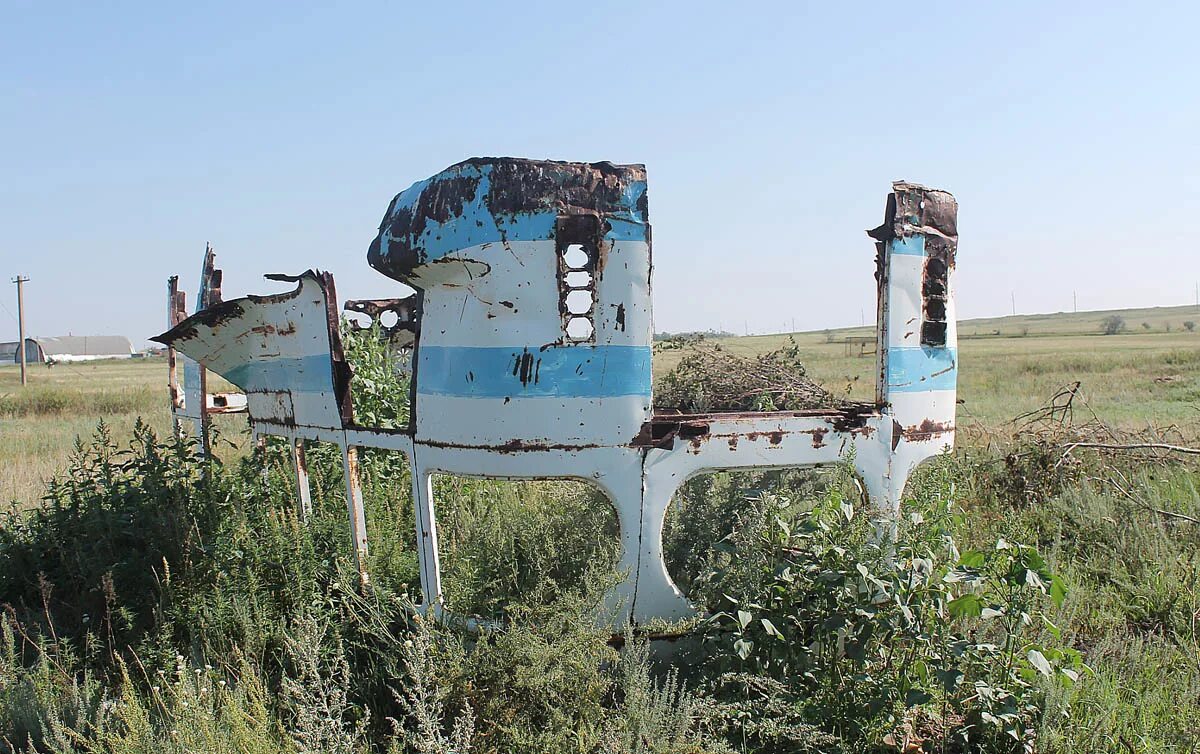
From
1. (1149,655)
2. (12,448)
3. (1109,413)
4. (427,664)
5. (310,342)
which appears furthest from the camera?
(1109,413)

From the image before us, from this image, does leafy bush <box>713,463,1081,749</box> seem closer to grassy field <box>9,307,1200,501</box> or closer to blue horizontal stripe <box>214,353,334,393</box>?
blue horizontal stripe <box>214,353,334,393</box>

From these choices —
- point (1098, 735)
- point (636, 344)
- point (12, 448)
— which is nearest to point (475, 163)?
point (636, 344)

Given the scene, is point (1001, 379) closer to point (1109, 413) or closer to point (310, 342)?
point (1109, 413)

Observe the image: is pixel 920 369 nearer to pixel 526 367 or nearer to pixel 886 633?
pixel 886 633

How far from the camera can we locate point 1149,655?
462cm

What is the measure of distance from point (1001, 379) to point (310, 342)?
2892 centimetres

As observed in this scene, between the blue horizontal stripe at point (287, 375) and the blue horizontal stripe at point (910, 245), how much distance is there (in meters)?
3.05

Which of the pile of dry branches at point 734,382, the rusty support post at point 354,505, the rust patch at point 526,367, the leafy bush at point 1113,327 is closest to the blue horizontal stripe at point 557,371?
the rust patch at point 526,367

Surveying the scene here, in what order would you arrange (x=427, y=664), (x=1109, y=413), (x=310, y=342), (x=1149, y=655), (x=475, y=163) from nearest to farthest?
(x=427, y=664) → (x=475, y=163) → (x=1149, y=655) → (x=310, y=342) → (x=1109, y=413)

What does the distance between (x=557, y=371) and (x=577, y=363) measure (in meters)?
0.10

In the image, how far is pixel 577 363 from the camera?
4062mm

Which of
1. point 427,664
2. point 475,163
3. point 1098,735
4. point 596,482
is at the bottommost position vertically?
point 1098,735

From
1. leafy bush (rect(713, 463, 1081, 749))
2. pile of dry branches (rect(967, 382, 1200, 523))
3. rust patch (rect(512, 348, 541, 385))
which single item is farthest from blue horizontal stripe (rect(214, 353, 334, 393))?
pile of dry branches (rect(967, 382, 1200, 523))

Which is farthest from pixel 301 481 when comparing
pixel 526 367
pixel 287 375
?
pixel 526 367
